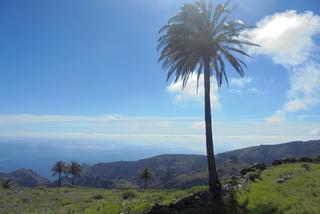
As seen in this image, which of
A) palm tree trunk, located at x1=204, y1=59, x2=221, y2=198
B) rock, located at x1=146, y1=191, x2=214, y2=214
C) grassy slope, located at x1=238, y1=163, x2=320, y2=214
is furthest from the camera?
palm tree trunk, located at x1=204, y1=59, x2=221, y2=198

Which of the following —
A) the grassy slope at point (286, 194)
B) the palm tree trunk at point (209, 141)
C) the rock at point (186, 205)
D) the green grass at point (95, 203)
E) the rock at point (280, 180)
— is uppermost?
the palm tree trunk at point (209, 141)

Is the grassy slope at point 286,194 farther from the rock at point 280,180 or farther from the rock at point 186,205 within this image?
Answer: the rock at point 186,205

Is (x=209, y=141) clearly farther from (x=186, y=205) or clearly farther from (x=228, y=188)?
(x=186, y=205)

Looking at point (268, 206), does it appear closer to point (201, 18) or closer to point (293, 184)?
point (293, 184)

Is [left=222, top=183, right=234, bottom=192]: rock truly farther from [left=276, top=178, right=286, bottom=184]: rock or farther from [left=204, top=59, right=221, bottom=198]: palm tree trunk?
[left=276, top=178, right=286, bottom=184]: rock

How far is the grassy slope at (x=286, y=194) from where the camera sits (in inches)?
727

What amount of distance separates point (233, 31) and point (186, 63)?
430 centimetres

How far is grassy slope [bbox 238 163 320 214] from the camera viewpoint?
18469mm

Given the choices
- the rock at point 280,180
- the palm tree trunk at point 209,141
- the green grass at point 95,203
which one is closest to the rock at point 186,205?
the palm tree trunk at point 209,141

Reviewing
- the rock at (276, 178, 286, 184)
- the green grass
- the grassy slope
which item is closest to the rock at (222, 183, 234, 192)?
the grassy slope

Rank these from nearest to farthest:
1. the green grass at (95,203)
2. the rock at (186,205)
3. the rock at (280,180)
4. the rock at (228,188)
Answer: the rock at (186,205)
the rock at (228,188)
the rock at (280,180)
the green grass at (95,203)

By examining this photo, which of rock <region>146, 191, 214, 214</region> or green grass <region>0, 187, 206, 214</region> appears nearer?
rock <region>146, 191, 214, 214</region>

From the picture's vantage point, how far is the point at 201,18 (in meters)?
27.4

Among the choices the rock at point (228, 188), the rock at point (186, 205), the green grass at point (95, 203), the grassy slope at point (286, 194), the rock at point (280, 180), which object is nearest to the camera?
the grassy slope at point (286, 194)
